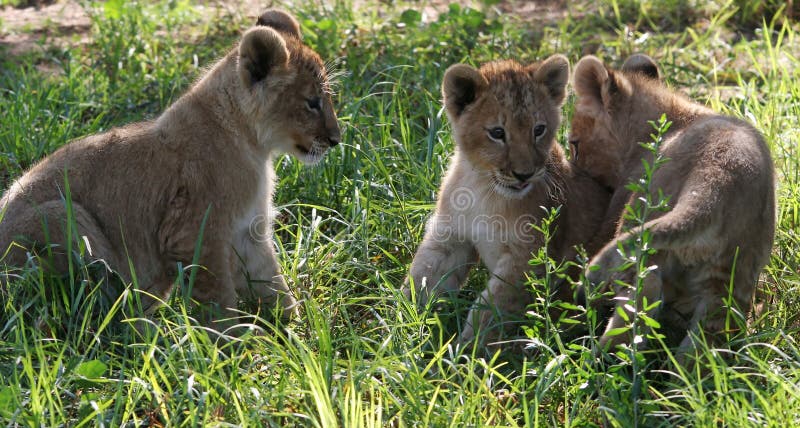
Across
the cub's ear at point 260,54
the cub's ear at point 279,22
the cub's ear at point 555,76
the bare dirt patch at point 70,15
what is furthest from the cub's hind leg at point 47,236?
the bare dirt patch at point 70,15

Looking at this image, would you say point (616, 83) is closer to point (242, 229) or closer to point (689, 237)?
point (689, 237)

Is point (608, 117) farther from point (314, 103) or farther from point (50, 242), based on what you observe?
point (50, 242)

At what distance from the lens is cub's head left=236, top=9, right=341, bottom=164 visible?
5742 mm

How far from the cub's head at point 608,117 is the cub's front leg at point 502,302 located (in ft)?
2.76

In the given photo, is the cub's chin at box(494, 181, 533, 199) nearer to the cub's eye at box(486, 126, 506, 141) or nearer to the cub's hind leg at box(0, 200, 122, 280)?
the cub's eye at box(486, 126, 506, 141)

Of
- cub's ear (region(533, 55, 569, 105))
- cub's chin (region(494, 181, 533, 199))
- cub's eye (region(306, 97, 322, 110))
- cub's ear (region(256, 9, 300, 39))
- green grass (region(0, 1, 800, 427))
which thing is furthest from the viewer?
cub's ear (region(256, 9, 300, 39))

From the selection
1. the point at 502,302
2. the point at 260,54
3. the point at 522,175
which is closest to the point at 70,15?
the point at 260,54

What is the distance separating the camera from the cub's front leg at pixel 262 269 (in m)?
5.93

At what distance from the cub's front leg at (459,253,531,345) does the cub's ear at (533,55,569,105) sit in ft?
3.26

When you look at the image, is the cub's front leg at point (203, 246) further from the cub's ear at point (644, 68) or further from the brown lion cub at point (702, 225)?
the cub's ear at point (644, 68)

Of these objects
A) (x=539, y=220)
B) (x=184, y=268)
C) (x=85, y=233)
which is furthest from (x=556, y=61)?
(x=85, y=233)

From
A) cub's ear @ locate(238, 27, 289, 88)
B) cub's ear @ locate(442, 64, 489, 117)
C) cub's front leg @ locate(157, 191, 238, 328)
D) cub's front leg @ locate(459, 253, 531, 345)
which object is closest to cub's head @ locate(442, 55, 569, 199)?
cub's ear @ locate(442, 64, 489, 117)

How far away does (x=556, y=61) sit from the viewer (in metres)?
5.82

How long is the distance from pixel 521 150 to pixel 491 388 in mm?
1325
